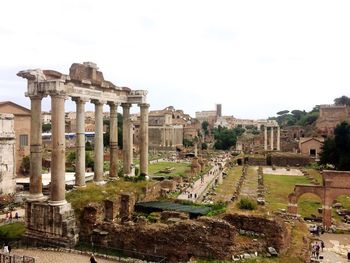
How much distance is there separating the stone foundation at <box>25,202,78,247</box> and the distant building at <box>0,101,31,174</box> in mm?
33958

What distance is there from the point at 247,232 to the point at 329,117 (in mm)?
92691

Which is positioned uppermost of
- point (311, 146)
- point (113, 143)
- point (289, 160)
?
point (113, 143)

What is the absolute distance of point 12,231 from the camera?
2005 centimetres

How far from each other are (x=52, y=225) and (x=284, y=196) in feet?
86.3

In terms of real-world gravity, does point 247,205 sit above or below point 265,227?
above

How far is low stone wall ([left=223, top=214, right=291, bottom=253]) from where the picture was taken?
15.3 meters

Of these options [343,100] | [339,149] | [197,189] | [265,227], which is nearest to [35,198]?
[265,227]

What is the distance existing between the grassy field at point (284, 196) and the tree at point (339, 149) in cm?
468

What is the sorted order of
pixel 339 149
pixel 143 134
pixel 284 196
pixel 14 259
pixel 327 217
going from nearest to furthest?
pixel 14 259
pixel 143 134
pixel 327 217
pixel 284 196
pixel 339 149

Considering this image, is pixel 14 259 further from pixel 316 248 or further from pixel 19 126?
pixel 19 126

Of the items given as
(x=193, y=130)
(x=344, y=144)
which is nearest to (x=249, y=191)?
(x=344, y=144)

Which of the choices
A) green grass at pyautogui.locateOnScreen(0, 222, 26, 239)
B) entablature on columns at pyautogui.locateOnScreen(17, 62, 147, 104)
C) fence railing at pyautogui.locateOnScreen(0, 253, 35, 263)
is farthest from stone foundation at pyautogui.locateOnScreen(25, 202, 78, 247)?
entablature on columns at pyautogui.locateOnScreen(17, 62, 147, 104)

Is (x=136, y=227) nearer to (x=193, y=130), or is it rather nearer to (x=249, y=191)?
(x=249, y=191)

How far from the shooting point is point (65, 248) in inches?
659
